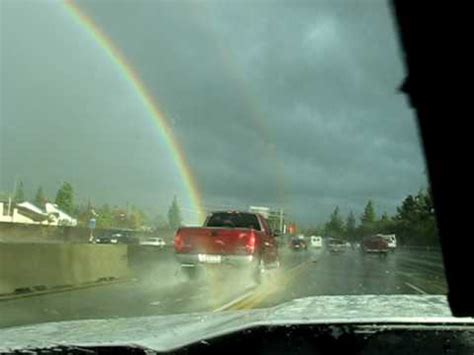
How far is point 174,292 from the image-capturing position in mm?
20391

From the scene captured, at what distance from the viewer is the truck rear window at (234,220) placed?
24516 millimetres

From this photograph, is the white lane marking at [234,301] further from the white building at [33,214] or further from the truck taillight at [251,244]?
the white building at [33,214]

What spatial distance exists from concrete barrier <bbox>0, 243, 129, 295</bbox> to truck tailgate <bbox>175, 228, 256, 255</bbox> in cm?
267

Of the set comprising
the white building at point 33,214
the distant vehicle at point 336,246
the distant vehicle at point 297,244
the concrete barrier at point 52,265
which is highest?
the white building at point 33,214

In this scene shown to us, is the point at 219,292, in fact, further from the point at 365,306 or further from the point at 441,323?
the point at 441,323

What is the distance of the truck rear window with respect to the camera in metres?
24.5

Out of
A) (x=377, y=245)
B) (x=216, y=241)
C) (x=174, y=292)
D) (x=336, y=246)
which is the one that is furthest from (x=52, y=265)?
(x=336, y=246)

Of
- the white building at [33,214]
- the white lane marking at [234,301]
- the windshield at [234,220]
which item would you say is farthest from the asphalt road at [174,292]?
the white building at [33,214]

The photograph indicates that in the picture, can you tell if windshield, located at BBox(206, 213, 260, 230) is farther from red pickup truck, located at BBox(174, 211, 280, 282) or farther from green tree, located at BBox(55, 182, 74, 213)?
green tree, located at BBox(55, 182, 74, 213)

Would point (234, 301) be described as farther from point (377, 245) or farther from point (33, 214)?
point (33, 214)

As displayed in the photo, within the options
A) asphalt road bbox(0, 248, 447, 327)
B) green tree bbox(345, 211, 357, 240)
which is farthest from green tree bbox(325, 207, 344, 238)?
asphalt road bbox(0, 248, 447, 327)

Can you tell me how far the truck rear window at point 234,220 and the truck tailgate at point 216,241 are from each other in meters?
2.33

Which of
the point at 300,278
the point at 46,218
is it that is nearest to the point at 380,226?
the point at 46,218

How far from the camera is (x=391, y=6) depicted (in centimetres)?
277
